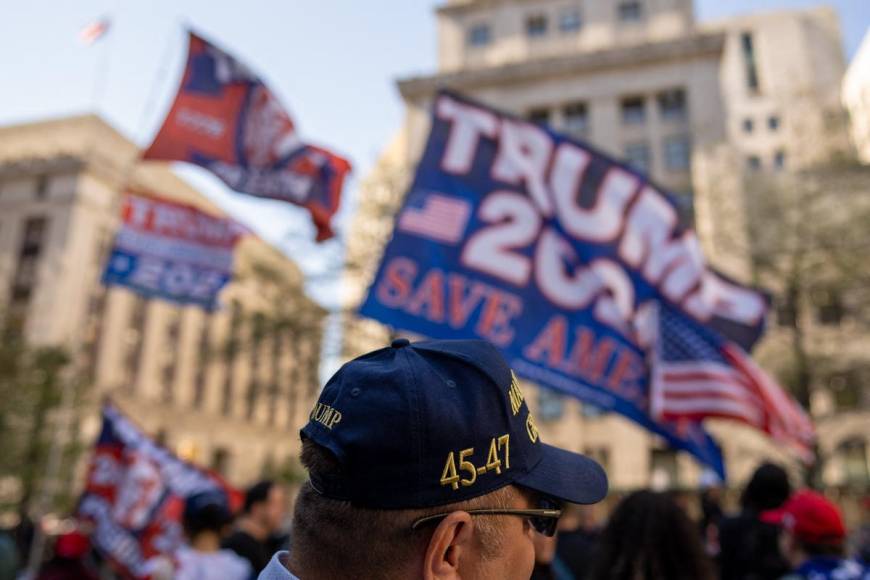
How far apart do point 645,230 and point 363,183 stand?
17.0 metres

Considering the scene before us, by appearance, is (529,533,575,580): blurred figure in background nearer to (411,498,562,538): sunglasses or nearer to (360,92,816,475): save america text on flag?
(411,498,562,538): sunglasses

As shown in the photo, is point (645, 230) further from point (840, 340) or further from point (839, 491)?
point (839, 491)

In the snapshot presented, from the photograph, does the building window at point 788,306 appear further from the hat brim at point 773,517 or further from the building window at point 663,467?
the hat brim at point 773,517

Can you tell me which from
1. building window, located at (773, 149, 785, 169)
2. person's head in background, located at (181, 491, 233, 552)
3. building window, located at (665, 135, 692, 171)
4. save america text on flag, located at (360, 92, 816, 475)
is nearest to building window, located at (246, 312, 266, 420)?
save america text on flag, located at (360, 92, 816, 475)

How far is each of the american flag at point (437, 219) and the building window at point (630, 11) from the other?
43.5 meters

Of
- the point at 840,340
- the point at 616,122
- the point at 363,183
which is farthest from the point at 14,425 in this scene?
the point at 616,122

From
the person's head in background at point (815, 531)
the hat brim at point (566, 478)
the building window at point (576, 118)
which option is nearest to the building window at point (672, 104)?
the building window at point (576, 118)

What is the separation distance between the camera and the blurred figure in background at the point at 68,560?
474 cm

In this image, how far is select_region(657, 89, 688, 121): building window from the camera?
4225 centimetres

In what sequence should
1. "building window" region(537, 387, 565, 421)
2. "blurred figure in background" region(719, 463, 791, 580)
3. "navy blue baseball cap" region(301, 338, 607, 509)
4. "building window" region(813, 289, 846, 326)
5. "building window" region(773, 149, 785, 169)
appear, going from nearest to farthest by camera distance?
1. "navy blue baseball cap" region(301, 338, 607, 509)
2. "blurred figure in background" region(719, 463, 791, 580)
3. "building window" region(813, 289, 846, 326)
4. "building window" region(537, 387, 565, 421)
5. "building window" region(773, 149, 785, 169)

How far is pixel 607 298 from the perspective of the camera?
7.73 m

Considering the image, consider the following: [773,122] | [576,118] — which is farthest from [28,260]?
[773,122]

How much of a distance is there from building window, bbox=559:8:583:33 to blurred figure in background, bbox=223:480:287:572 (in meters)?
46.1

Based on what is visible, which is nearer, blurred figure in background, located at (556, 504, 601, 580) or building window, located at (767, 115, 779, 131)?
blurred figure in background, located at (556, 504, 601, 580)
